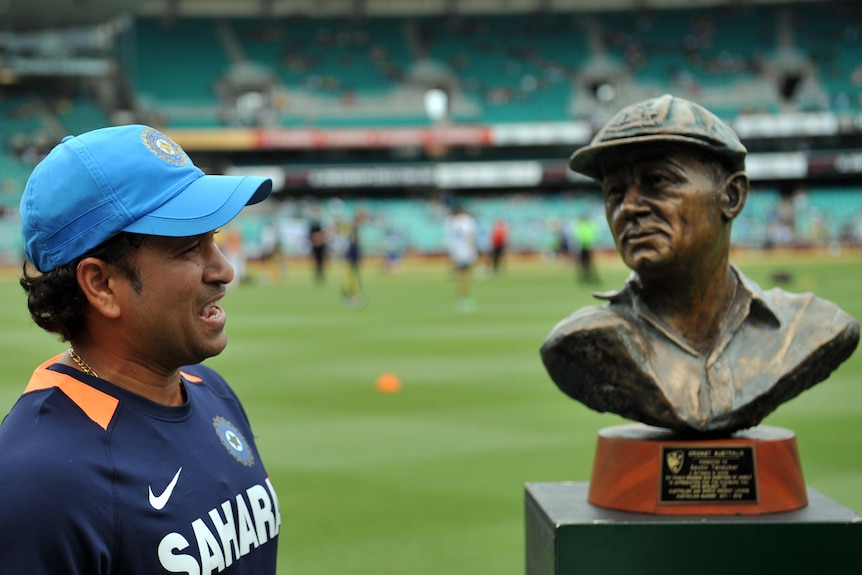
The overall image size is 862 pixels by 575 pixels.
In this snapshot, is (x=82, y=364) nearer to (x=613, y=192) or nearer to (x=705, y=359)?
(x=613, y=192)

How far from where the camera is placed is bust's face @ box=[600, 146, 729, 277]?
3855mm

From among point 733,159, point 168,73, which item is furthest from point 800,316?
point 168,73

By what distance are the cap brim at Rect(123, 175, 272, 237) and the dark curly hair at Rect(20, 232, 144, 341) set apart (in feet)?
0.22

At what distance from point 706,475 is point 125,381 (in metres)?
2.22

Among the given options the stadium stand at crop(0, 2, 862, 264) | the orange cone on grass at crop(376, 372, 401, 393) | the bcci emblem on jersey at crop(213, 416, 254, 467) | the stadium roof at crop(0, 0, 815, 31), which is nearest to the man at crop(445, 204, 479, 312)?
the orange cone on grass at crop(376, 372, 401, 393)

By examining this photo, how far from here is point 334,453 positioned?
23.8 feet

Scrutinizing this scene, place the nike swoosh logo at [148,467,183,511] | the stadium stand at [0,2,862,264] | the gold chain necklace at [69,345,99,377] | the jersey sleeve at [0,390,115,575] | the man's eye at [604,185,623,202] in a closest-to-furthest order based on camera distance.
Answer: the jersey sleeve at [0,390,115,575] → the nike swoosh logo at [148,467,183,511] → the gold chain necklace at [69,345,99,377] → the man's eye at [604,185,623,202] → the stadium stand at [0,2,862,264]

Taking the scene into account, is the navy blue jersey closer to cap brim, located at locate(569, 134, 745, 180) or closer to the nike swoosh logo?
the nike swoosh logo

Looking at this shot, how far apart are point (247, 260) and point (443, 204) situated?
9517 mm

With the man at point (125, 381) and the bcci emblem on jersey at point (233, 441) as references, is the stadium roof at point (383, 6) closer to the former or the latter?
the bcci emblem on jersey at point (233, 441)

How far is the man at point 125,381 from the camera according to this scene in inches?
85.1

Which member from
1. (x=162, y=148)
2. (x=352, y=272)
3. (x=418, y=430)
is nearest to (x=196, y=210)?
(x=162, y=148)

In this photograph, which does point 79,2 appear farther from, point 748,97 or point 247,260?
point 748,97

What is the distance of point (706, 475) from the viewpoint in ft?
12.6
